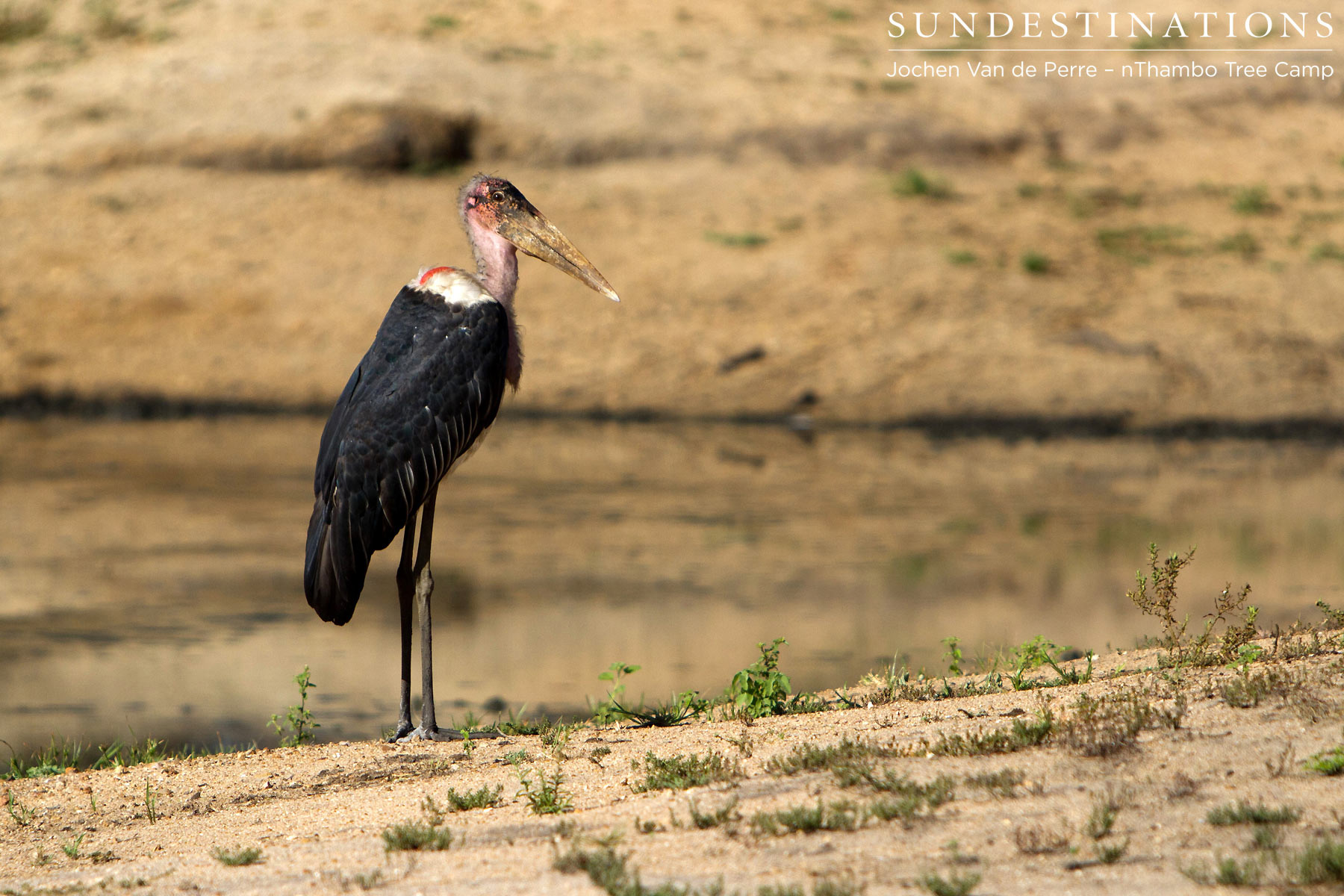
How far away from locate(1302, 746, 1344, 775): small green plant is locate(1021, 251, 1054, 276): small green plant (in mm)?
16779

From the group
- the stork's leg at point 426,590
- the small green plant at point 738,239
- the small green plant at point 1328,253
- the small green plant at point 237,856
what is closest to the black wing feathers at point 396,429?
the stork's leg at point 426,590

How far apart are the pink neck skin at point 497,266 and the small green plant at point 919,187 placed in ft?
56.6

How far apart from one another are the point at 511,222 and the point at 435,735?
2.08 metres

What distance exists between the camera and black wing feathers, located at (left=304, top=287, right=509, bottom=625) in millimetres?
5504

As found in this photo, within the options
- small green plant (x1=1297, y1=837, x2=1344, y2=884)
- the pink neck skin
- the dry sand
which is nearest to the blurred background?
the dry sand

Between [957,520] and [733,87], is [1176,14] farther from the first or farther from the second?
[957,520]

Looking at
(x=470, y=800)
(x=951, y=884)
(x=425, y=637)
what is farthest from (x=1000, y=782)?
(x=425, y=637)

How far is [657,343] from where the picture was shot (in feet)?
62.5

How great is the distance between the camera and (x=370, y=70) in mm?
24016

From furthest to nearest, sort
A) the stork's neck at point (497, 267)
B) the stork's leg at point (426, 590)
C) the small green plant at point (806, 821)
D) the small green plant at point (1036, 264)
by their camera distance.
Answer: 1. the small green plant at point (1036, 264)
2. the stork's neck at point (497, 267)
3. the stork's leg at point (426, 590)
4. the small green plant at point (806, 821)

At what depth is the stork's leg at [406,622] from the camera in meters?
5.67

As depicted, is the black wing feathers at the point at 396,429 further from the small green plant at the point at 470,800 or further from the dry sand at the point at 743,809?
the small green plant at the point at 470,800

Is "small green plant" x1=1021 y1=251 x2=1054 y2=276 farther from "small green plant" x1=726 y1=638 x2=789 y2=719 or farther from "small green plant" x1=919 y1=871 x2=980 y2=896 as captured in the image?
"small green plant" x1=919 y1=871 x2=980 y2=896

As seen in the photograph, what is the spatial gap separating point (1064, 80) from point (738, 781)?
24637 millimetres
